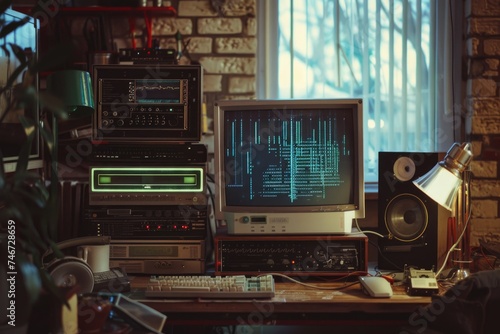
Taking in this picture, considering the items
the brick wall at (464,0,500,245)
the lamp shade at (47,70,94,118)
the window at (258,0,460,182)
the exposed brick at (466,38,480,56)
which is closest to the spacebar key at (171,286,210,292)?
the lamp shade at (47,70,94,118)

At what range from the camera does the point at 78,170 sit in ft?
9.58

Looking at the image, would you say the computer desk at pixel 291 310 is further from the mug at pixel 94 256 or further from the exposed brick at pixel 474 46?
the exposed brick at pixel 474 46

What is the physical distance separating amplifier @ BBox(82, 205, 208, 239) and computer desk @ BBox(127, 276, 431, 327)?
0.99ft

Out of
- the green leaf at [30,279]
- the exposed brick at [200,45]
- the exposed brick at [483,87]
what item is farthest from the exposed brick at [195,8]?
the green leaf at [30,279]

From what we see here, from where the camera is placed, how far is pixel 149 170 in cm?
223

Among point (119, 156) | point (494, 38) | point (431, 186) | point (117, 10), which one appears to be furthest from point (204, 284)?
point (494, 38)

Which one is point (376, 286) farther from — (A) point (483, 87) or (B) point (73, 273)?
(A) point (483, 87)

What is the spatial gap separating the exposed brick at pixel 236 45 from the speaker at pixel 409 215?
2.98ft

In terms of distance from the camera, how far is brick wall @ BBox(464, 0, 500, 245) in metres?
2.86

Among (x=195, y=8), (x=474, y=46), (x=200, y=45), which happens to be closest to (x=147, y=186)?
(x=200, y=45)

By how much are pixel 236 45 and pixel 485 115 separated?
1.10 meters

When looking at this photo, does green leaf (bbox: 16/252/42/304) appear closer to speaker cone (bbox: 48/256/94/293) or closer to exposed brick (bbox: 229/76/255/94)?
speaker cone (bbox: 48/256/94/293)

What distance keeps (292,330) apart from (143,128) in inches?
42.0

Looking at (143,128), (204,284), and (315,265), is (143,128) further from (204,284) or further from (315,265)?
(315,265)
